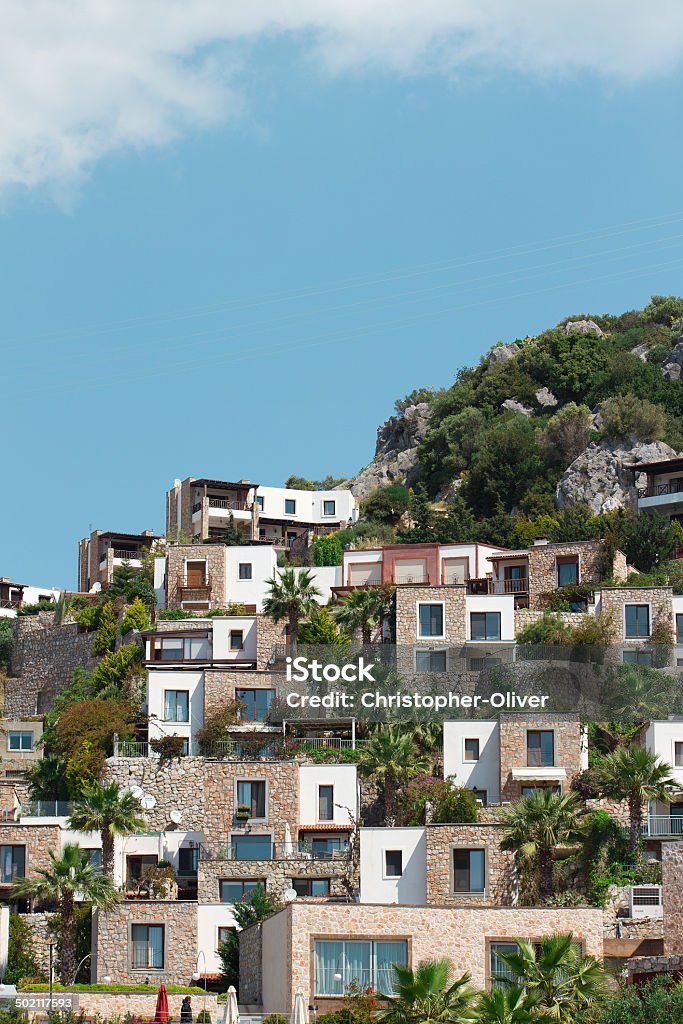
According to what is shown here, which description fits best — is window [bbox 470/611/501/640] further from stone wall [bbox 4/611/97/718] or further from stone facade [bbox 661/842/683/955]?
stone facade [bbox 661/842/683/955]

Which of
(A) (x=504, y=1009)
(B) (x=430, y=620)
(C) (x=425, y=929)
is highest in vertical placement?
(B) (x=430, y=620)

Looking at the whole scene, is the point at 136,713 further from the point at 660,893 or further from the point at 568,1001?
the point at 568,1001

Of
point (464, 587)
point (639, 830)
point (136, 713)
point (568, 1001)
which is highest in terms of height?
point (464, 587)

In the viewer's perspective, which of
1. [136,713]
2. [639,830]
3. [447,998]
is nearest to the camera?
[447,998]

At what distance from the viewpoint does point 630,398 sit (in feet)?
365

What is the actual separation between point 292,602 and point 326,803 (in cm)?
1479

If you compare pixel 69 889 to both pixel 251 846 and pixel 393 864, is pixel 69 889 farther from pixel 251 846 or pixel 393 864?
pixel 393 864

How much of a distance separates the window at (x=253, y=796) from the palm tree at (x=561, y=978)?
23591 millimetres

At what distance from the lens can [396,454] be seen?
419 ft

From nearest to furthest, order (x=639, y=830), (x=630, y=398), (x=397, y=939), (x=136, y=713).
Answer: (x=397, y=939) → (x=639, y=830) → (x=136, y=713) → (x=630, y=398)

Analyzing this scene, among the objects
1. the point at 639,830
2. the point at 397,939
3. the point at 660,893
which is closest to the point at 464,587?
the point at 639,830

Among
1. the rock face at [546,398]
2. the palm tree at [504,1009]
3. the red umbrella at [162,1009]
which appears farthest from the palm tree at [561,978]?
the rock face at [546,398]

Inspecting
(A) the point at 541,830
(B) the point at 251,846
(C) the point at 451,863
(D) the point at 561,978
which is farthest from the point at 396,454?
(D) the point at 561,978

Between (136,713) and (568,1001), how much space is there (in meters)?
35.3
